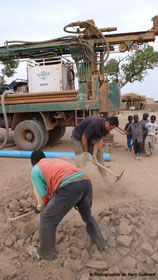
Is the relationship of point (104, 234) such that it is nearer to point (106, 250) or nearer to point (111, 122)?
point (106, 250)

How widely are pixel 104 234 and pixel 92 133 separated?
1.56m

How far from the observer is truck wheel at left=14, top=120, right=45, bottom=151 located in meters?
6.53

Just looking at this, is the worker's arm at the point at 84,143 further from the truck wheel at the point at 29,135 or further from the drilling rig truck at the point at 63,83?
the truck wheel at the point at 29,135

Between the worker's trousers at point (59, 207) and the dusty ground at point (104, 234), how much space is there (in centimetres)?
24

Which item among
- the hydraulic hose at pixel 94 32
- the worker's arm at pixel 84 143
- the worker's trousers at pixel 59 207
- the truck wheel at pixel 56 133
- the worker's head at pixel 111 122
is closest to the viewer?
the worker's trousers at pixel 59 207

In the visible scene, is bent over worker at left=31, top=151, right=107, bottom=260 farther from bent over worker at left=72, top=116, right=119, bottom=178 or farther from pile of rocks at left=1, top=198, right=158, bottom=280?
bent over worker at left=72, top=116, right=119, bottom=178

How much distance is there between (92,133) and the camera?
3.52 meters

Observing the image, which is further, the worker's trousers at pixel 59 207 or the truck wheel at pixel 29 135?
the truck wheel at pixel 29 135

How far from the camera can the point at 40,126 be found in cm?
660

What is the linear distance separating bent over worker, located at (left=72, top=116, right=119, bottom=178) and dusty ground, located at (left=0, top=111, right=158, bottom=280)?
74 centimetres

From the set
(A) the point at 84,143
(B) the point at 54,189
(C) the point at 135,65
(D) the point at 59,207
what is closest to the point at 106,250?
(D) the point at 59,207

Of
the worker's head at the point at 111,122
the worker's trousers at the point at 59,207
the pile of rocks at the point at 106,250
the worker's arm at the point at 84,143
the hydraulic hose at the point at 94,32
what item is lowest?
the pile of rocks at the point at 106,250

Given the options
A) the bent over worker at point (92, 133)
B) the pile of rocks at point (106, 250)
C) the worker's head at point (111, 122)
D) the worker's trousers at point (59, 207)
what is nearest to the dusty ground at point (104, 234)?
the pile of rocks at point (106, 250)

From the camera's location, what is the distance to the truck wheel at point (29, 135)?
653 centimetres
